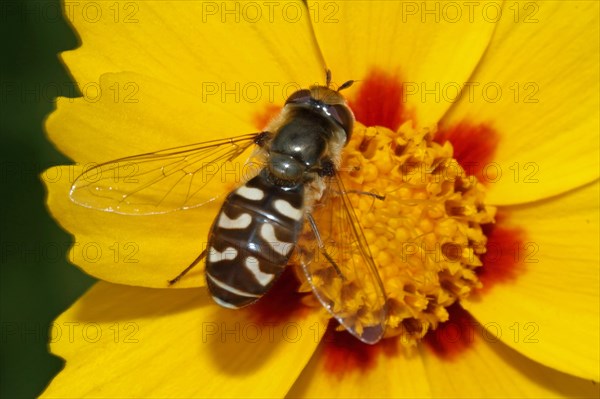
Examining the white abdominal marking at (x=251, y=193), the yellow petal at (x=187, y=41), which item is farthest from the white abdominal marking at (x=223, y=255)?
the yellow petal at (x=187, y=41)

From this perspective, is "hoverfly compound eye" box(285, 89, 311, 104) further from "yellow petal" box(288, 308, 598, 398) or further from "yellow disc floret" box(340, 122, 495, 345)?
"yellow petal" box(288, 308, 598, 398)

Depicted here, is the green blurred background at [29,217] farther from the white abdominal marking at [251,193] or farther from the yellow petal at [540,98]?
the yellow petal at [540,98]

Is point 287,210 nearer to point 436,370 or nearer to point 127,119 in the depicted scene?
point 127,119

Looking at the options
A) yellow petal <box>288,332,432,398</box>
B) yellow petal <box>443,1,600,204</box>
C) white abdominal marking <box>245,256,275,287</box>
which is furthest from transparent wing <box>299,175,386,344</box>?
yellow petal <box>443,1,600,204</box>

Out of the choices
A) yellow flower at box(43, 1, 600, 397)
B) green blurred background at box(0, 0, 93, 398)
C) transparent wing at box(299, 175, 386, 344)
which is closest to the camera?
transparent wing at box(299, 175, 386, 344)

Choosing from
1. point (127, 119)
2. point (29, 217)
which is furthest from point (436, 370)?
point (29, 217)

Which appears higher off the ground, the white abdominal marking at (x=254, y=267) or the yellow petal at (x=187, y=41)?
the yellow petal at (x=187, y=41)
